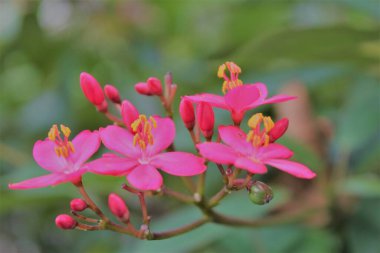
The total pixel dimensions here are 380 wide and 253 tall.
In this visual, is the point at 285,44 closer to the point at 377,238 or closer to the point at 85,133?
the point at 377,238

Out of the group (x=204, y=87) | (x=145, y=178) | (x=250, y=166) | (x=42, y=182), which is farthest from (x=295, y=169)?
(x=204, y=87)

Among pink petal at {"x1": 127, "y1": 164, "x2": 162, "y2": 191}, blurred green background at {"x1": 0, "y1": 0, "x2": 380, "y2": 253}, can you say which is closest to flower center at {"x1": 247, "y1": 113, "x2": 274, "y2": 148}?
pink petal at {"x1": 127, "y1": 164, "x2": 162, "y2": 191}

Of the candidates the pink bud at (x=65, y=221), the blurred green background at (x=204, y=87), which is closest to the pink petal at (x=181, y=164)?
the pink bud at (x=65, y=221)

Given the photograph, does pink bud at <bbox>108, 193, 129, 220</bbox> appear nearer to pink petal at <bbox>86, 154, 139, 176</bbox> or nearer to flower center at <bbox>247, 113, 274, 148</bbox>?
pink petal at <bbox>86, 154, 139, 176</bbox>

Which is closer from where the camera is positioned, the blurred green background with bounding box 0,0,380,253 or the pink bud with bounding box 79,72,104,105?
the pink bud with bounding box 79,72,104,105

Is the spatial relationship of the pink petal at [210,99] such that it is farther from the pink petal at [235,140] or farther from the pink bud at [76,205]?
the pink bud at [76,205]

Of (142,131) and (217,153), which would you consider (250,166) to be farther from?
(142,131)

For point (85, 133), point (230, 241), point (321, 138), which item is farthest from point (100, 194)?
point (85, 133)
